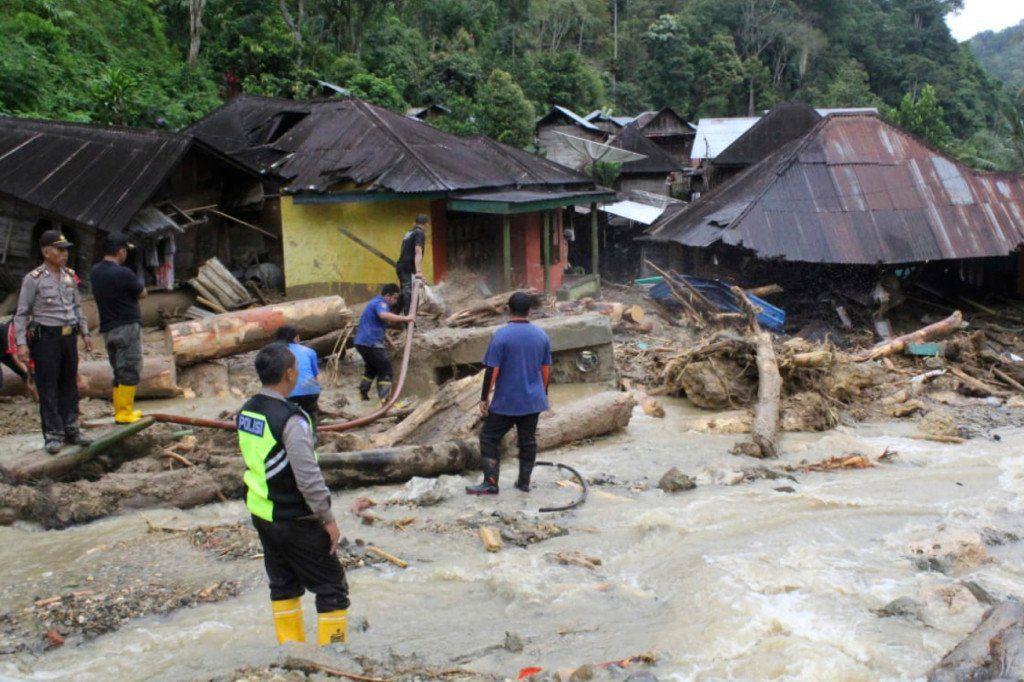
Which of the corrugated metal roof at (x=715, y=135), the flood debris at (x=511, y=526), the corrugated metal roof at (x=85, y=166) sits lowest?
the flood debris at (x=511, y=526)

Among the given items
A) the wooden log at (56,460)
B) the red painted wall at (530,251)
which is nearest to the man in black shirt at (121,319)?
the wooden log at (56,460)

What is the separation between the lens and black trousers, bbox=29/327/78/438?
7.09 meters

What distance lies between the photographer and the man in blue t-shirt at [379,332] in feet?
33.9

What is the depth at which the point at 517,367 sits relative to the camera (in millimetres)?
7324

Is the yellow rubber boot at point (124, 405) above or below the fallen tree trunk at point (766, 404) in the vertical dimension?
above

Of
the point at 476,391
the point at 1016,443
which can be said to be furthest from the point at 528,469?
the point at 1016,443

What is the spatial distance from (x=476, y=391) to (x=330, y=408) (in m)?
2.17

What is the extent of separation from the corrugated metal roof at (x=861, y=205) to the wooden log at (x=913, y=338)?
268 centimetres

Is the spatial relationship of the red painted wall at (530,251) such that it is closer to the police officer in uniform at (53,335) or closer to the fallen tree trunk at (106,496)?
the fallen tree trunk at (106,496)

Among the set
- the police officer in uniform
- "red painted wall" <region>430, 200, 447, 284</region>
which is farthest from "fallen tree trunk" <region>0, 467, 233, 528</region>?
"red painted wall" <region>430, 200, 447, 284</region>

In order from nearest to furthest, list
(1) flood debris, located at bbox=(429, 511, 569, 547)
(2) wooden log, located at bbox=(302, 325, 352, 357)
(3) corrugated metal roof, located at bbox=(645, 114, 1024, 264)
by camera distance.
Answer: (1) flood debris, located at bbox=(429, 511, 569, 547)
(2) wooden log, located at bbox=(302, 325, 352, 357)
(3) corrugated metal roof, located at bbox=(645, 114, 1024, 264)

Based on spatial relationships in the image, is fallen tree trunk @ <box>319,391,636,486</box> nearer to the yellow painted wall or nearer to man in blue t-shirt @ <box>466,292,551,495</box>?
man in blue t-shirt @ <box>466,292,551,495</box>

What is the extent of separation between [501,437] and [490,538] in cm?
127

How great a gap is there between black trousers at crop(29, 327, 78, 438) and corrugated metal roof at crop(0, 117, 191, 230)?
276 inches
